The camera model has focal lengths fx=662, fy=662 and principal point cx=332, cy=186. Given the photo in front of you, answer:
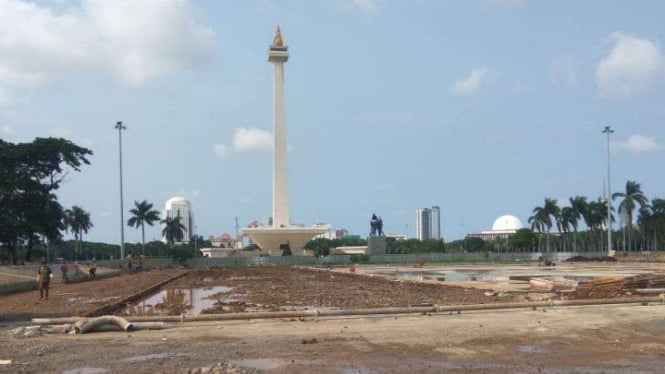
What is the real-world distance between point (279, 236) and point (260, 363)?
9009 cm

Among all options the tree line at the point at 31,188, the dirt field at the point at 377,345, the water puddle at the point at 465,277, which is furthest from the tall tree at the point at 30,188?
the dirt field at the point at 377,345

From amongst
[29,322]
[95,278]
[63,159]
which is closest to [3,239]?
[63,159]

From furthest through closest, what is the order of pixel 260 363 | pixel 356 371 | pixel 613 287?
pixel 613 287 → pixel 260 363 → pixel 356 371

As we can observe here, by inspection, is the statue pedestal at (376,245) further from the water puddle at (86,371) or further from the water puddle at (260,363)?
the water puddle at (86,371)

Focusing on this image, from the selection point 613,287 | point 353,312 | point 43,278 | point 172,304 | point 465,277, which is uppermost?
point 43,278

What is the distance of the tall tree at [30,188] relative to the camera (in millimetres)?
61688

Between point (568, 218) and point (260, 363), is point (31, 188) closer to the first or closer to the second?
point (260, 363)

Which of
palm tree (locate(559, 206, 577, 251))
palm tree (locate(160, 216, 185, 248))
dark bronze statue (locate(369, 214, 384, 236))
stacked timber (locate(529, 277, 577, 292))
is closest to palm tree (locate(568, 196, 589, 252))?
palm tree (locate(559, 206, 577, 251))

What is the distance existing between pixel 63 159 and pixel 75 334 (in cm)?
5685

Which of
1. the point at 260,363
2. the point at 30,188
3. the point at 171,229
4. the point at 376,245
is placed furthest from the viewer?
the point at 171,229

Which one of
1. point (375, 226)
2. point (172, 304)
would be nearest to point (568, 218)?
point (375, 226)

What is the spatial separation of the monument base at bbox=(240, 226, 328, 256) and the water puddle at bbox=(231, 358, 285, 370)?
291 ft

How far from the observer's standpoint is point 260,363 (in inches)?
420

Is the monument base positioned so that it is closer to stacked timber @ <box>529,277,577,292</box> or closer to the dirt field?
stacked timber @ <box>529,277,577,292</box>
